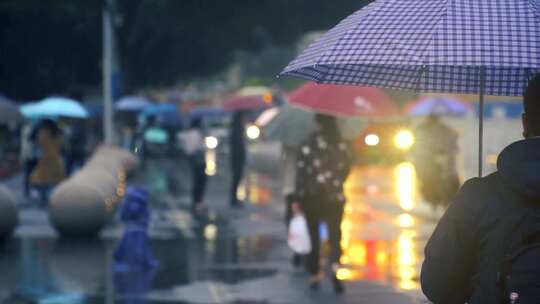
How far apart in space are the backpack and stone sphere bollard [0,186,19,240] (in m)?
11.1

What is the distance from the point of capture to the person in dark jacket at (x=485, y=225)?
365 cm

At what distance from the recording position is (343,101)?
35.3 ft

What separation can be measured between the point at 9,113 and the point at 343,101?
922 cm

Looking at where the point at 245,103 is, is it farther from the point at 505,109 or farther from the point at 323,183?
the point at 323,183

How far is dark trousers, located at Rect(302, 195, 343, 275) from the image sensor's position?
1060 centimetres

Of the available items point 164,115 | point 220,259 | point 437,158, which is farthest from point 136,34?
point 220,259

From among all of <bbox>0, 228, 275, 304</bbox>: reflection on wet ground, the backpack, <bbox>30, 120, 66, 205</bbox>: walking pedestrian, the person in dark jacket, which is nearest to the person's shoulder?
the person in dark jacket

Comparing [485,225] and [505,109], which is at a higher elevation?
[505,109]

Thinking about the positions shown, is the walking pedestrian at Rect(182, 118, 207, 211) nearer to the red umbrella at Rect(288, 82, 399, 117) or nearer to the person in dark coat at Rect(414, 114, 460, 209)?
the person in dark coat at Rect(414, 114, 460, 209)

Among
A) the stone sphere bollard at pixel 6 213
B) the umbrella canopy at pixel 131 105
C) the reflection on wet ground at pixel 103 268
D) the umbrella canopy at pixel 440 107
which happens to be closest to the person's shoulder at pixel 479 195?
the reflection on wet ground at pixel 103 268

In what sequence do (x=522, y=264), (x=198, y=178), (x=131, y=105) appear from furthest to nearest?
(x=131, y=105) < (x=198, y=178) < (x=522, y=264)

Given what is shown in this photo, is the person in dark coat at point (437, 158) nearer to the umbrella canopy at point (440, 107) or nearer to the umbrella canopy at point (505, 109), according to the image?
the umbrella canopy at point (440, 107)

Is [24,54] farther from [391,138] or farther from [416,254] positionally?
[416,254]

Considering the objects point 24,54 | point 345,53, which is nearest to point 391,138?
point 24,54
